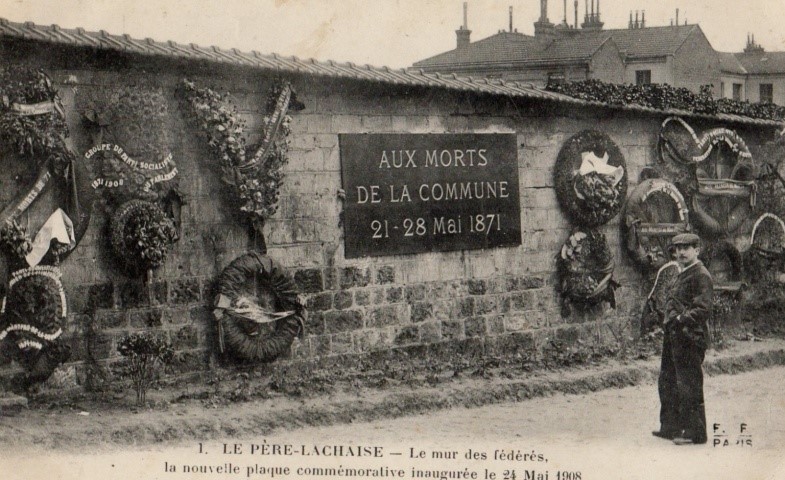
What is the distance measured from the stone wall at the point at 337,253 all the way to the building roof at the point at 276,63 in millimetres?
149

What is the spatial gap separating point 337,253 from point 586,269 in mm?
3591

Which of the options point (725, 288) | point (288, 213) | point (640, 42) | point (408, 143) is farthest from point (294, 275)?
point (640, 42)

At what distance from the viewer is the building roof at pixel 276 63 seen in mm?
8617

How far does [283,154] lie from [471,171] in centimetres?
260

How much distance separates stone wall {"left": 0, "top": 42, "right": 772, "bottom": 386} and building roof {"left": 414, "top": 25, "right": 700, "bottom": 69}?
1003 cm

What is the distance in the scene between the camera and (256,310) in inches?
396

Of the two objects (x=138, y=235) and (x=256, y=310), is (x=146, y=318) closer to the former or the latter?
(x=138, y=235)

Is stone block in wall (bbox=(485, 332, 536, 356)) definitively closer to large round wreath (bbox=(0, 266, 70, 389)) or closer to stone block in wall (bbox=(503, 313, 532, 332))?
stone block in wall (bbox=(503, 313, 532, 332))

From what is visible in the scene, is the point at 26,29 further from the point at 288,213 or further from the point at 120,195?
the point at 288,213

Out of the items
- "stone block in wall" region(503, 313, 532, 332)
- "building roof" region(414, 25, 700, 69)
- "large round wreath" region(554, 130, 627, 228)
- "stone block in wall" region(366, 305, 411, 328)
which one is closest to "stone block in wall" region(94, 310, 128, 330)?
"stone block in wall" region(366, 305, 411, 328)

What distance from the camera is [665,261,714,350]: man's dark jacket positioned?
9.03 metres

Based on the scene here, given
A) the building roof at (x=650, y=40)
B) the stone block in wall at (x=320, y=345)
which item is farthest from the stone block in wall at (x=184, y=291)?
the building roof at (x=650, y=40)

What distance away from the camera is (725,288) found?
13.8 metres

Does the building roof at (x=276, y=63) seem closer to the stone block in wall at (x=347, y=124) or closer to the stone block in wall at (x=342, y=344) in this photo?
the stone block in wall at (x=347, y=124)
